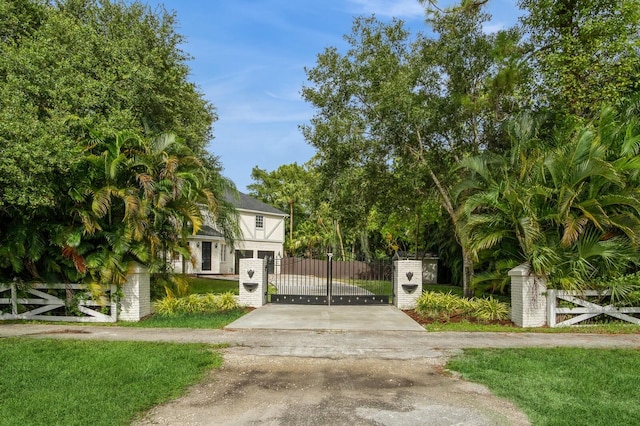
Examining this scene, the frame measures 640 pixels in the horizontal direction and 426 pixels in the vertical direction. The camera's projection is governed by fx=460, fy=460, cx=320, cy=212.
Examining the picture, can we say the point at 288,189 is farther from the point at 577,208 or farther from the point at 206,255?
the point at 577,208

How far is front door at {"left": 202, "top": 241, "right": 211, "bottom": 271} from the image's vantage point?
29.0 meters

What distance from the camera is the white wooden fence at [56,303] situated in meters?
10.7

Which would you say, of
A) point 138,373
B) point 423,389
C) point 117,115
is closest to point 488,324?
point 423,389

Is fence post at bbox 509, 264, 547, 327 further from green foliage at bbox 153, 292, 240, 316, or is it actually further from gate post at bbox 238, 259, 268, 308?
green foliage at bbox 153, 292, 240, 316

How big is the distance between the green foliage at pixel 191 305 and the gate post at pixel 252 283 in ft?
2.73

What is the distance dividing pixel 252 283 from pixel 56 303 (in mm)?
4845

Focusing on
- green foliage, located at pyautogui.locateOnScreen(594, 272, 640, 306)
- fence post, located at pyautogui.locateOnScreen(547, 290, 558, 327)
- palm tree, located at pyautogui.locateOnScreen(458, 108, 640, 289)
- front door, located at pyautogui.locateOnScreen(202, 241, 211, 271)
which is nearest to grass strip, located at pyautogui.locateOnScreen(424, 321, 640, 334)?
fence post, located at pyautogui.locateOnScreen(547, 290, 558, 327)

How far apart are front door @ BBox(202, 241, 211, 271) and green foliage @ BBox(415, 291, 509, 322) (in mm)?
19862

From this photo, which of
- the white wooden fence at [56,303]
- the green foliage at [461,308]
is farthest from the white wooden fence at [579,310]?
the white wooden fence at [56,303]

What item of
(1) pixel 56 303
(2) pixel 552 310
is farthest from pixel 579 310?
(1) pixel 56 303

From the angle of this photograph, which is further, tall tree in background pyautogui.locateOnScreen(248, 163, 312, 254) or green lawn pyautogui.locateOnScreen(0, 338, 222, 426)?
tall tree in background pyautogui.locateOnScreen(248, 163, 312, 254)

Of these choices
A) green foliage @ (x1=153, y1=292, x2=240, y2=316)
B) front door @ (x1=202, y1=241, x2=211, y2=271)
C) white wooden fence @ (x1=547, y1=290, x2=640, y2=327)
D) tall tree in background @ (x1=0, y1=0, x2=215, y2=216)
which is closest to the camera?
tall tree in background @ (x1=0, y1=0, x2=215, y2=216)

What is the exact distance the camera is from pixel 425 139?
14.3 meters

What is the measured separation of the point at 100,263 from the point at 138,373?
16.8 feet
